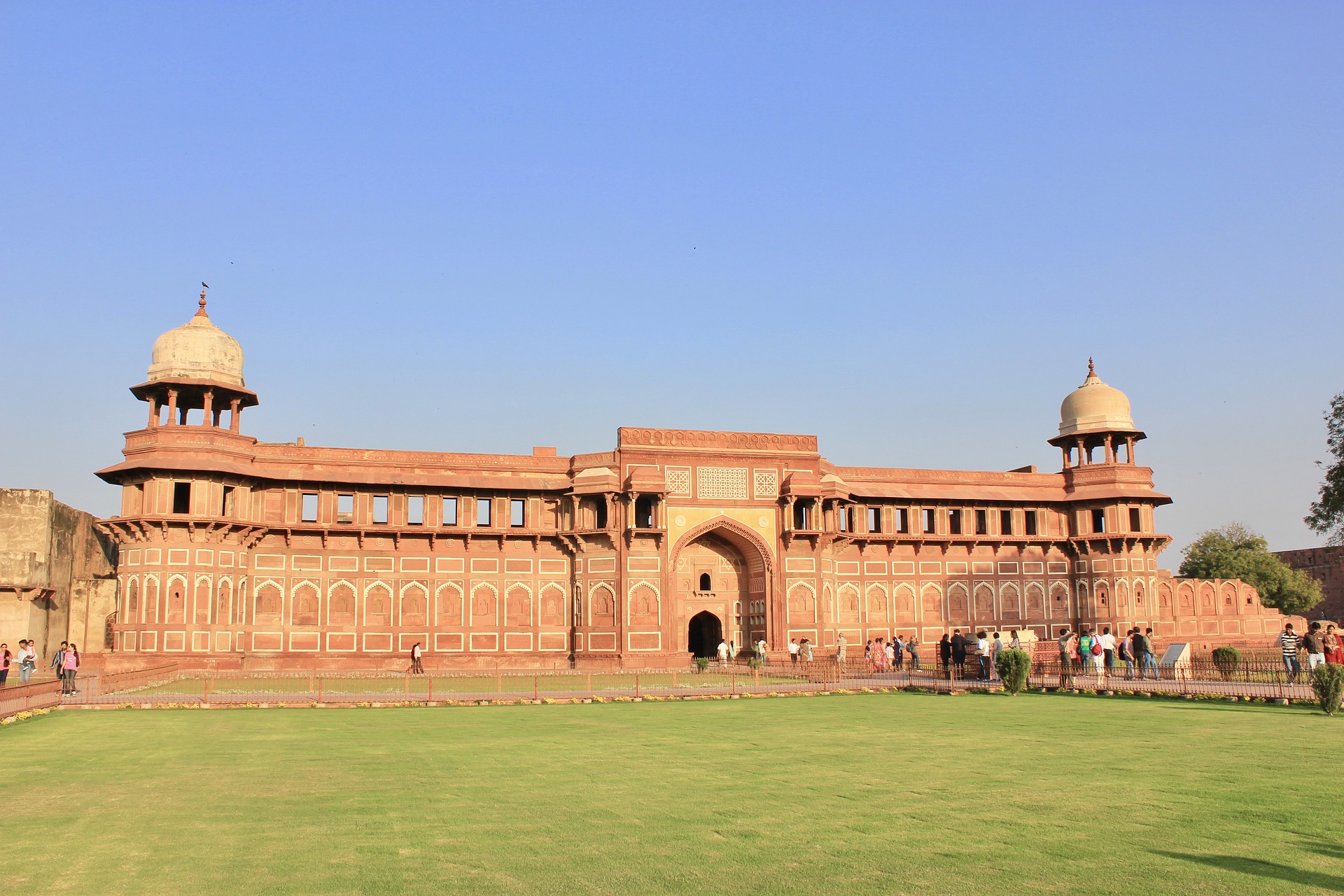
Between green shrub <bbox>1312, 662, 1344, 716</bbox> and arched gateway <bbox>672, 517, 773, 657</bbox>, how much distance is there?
75.1ft

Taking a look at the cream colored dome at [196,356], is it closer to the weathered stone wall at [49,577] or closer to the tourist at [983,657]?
the weathered stone wall at [49,577]

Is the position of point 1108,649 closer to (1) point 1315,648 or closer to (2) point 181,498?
(1) point 1315,648

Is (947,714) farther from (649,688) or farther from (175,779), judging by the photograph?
(175,779)

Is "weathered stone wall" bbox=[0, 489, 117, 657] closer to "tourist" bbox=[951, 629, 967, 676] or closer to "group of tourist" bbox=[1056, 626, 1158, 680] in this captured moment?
"tourist" bbox=[951, 629, 967, 676]

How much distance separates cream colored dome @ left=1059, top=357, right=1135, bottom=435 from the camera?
44.4 metres

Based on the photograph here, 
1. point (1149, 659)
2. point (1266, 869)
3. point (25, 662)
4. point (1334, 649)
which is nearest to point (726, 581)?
point (1149, 659)

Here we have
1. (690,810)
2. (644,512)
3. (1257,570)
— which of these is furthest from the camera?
(1257,570)

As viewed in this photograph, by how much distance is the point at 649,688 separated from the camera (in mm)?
27672

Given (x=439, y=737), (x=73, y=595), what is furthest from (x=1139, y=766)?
(x=73, y=595)

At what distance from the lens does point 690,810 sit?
9523 mm

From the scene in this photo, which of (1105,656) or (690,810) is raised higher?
(1105,656)

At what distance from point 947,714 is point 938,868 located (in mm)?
12275

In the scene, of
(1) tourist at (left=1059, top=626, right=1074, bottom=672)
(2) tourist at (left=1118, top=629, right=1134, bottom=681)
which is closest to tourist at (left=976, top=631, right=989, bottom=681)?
(1) tourist at (left=1059, top=626, right=1074, bottom=672)

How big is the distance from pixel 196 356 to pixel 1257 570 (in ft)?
184
